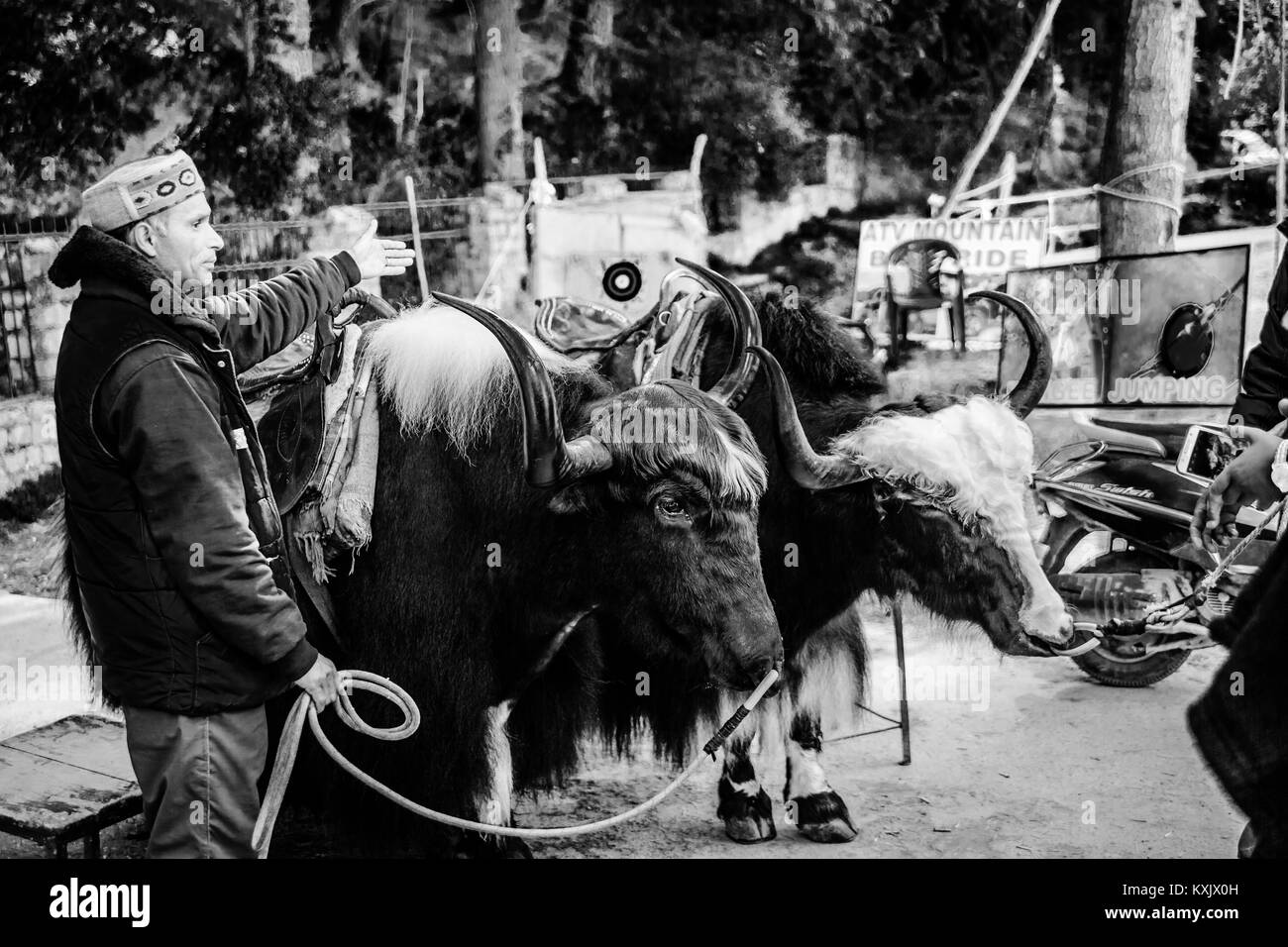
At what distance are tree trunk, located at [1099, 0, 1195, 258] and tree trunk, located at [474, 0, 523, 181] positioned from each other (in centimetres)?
621

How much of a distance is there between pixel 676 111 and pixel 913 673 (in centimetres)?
1020

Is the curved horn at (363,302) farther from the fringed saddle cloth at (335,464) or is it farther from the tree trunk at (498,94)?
the tree trunk at (498,94)

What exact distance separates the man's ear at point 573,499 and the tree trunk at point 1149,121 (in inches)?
235

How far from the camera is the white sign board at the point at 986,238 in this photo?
8078 mm

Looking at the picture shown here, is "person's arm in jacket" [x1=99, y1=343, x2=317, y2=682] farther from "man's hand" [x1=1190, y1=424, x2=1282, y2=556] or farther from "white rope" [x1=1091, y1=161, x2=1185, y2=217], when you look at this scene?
"white rope" [x1=1091, y1=161, x2=1185, y2=217]

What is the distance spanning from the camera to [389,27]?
14.0 m

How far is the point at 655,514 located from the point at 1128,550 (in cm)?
311

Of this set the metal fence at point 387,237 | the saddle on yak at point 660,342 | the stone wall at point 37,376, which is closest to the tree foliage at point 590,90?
the metal fence at point 387,237

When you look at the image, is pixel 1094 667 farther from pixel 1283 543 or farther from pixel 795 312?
pixel 1283 543

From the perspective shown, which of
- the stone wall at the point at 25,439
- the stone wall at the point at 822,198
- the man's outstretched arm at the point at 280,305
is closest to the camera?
the man's outstretched arm at the point at 280,305

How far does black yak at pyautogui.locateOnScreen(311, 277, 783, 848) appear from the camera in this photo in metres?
2.69

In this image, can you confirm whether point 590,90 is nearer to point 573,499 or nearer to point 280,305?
point 280,305
